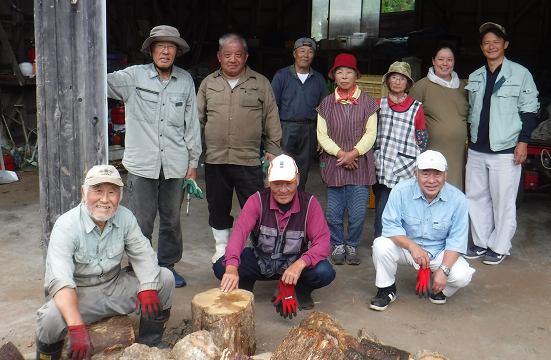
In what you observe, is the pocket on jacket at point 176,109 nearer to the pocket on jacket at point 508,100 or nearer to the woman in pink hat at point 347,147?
the woman in pink hat at point 347,147

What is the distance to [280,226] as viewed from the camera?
3.62 metres

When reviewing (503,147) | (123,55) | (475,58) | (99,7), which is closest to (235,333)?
(99,7)

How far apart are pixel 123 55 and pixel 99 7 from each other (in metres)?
7.11

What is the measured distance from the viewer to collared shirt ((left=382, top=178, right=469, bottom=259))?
3754mm

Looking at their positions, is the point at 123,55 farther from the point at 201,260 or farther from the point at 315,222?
the point at 315,222

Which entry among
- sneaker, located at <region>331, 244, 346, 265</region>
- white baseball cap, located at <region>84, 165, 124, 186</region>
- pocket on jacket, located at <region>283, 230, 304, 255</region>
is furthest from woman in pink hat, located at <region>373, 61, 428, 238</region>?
white baseball cap, located at <region>84, 165, 124, 186</region>

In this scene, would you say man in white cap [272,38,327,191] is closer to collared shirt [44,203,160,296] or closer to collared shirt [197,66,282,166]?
collared shirt [197,66,282,166]

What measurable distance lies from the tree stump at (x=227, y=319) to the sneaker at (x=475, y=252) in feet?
8.18

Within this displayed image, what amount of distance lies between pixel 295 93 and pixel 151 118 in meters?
1.70

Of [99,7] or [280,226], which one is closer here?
[99,7]

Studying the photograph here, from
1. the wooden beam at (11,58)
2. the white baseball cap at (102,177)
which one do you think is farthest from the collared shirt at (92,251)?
the wooden beam at (11,58)

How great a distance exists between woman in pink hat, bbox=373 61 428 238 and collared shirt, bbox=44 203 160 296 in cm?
224

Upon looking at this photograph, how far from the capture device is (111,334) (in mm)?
2969

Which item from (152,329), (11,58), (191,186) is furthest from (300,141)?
(11,58)
